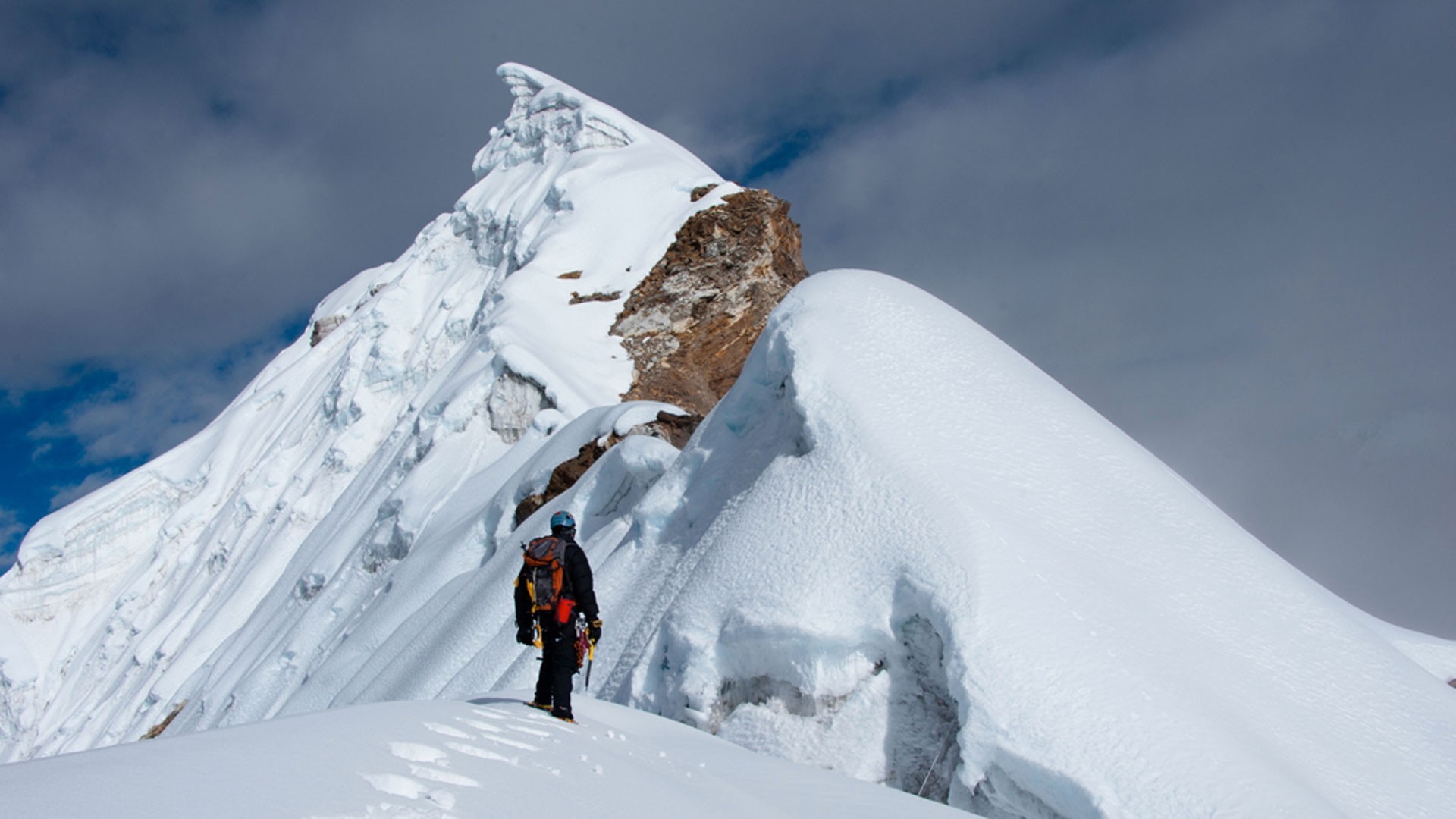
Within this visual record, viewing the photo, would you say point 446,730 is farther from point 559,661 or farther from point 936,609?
point 936,609

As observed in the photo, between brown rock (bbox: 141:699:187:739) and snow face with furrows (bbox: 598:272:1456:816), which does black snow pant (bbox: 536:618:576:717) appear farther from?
brown rock (bbox: 141:699:187:739)

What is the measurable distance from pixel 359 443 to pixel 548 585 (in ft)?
88.0

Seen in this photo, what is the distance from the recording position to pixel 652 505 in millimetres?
10539

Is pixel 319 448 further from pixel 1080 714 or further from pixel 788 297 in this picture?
pixel 1080 714

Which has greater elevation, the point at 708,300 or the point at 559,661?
the point at 708,300

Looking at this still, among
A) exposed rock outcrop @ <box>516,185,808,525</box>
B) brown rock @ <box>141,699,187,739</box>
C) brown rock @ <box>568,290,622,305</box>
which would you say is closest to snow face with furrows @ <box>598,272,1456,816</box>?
exposed rock outcrop @ <box>516,185,808,525</box>

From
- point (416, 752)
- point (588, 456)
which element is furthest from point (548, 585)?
point (588, 456)

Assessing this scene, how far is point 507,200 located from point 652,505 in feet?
88.8

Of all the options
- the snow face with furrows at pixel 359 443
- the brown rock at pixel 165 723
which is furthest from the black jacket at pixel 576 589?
the brown rock at pixel 165 723

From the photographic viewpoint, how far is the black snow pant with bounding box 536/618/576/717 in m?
6.30

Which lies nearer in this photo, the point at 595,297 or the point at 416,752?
the point at 416,752

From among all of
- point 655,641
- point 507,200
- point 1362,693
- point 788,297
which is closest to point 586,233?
point 507,200

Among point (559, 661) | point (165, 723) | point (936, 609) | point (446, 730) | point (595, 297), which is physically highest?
point (595, 297)

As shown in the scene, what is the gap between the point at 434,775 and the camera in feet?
14.1
